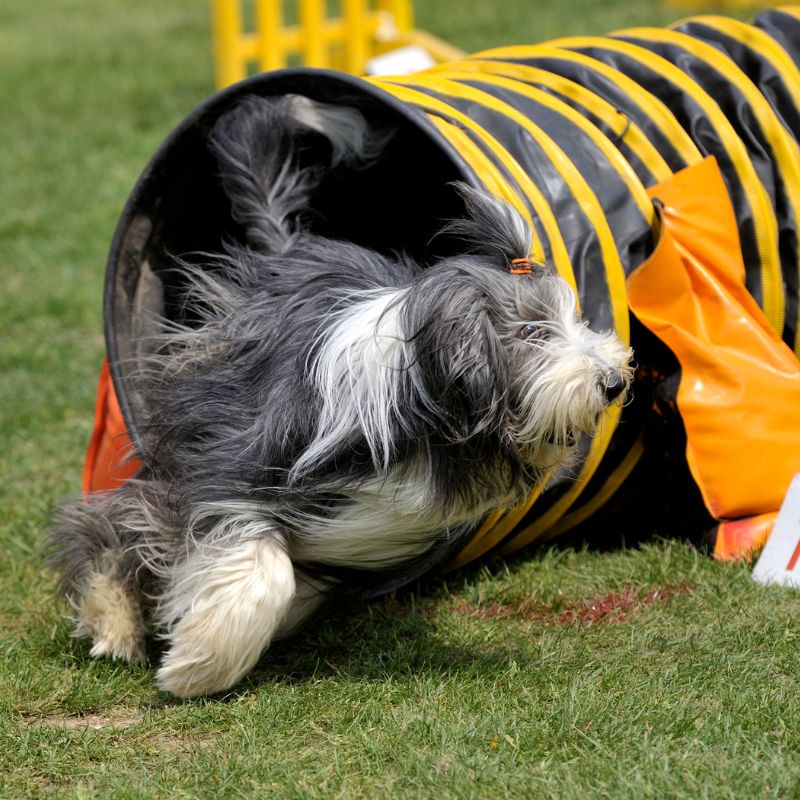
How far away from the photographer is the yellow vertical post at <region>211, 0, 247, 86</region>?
336 inches

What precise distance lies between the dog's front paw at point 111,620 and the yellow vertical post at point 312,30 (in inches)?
232

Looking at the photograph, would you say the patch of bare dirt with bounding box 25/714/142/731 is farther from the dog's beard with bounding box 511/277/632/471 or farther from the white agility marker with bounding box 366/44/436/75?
the white agility marker with bounding box 366/44/436/75

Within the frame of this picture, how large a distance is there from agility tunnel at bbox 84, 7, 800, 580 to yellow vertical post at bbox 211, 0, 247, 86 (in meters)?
4.27

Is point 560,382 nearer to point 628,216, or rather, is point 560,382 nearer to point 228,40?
point 628,216

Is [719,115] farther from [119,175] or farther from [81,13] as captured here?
[81,13]

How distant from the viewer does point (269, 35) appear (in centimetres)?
864

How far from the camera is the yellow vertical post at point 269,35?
8.59 meters

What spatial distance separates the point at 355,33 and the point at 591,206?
17.8ft

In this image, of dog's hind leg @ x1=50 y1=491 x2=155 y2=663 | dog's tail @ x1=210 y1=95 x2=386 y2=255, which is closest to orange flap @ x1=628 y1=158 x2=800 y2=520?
dog's tail @ x1=210 y1=95 x2=386 y2=255

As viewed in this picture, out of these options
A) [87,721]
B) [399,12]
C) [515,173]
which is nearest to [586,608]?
[515,173]

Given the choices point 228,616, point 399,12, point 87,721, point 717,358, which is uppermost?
point 399,12

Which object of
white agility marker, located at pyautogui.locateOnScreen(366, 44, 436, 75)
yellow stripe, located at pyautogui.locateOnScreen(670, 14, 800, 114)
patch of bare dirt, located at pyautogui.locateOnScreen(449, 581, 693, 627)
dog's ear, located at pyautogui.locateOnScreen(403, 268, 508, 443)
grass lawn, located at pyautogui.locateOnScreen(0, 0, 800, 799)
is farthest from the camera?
white agility marker, located at pyautogui.locateOnScreen(366, 44, 436, 75)

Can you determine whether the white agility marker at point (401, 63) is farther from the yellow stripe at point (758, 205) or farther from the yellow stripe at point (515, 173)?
the yellow stripe at point (515, 173)

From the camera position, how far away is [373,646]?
11.8ft
